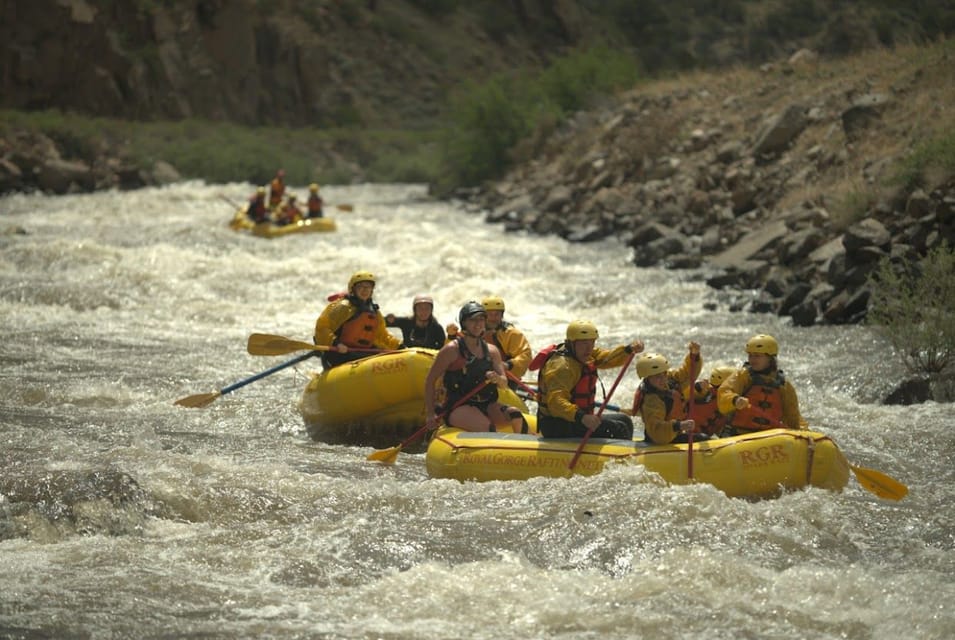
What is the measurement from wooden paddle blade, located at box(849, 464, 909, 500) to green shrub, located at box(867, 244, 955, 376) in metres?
2.97

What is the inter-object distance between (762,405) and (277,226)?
13.7 meters

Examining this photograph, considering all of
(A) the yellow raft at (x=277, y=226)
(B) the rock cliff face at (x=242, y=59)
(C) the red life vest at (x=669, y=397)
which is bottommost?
(C) the red life vest at (x=669, y=397)

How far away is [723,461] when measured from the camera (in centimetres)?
723

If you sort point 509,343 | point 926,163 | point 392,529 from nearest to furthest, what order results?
point 392,529
point 509,343
point 926,163

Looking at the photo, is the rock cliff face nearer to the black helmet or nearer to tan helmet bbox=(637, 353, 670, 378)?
the black helmet

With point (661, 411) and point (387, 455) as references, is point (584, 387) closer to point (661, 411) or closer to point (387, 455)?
point (661, 411)

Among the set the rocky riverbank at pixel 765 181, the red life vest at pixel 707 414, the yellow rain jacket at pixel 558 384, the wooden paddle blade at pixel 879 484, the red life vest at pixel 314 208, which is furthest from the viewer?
the red life vest at pixel 314 208

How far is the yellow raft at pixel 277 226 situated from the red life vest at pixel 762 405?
13327mm

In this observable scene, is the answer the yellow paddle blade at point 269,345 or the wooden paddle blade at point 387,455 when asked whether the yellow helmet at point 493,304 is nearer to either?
the wooden paddle blade at point 387,455

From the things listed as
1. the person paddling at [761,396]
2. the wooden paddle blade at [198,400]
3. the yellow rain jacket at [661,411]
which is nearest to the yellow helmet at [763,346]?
the person paddling at [761,396]

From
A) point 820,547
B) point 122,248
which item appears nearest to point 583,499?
point 820,547

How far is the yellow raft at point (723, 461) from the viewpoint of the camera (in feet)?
23.6

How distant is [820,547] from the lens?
6672 mm

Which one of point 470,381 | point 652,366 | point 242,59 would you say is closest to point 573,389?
point 652,366
